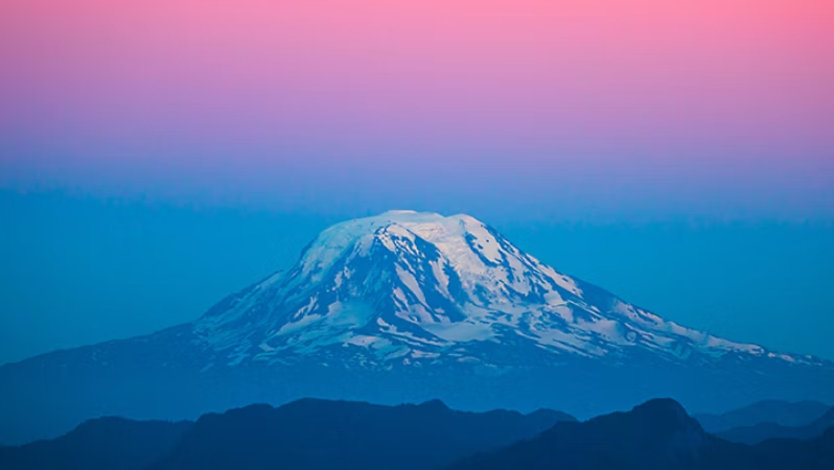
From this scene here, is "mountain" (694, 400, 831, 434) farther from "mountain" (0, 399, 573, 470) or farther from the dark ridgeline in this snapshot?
"mountain" (0, 399, 573, 470)

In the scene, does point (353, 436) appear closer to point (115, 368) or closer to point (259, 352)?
point (259, 352)

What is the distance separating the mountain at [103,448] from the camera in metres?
100

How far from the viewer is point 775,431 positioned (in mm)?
107562

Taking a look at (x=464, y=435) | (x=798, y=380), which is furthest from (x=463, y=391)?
(x=464, y=435)

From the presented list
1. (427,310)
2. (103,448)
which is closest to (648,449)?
(103,448)

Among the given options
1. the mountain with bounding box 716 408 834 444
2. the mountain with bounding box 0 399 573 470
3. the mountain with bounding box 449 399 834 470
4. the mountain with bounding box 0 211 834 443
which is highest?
the mountain with bounding box 0 211 834 443

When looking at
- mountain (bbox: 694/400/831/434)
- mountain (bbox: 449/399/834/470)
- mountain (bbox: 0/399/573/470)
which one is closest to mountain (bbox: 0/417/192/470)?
mountain (bbox: 0/399/573/470)

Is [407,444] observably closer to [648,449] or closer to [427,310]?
[648,449]

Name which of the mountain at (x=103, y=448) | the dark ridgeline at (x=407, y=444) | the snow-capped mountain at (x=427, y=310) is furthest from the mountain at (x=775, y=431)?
the snow-capped mountain at (x=427, y=310)

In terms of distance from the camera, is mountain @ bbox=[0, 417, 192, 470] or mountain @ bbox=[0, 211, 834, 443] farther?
mountain @ bbox=[0, 211, 834, 443]

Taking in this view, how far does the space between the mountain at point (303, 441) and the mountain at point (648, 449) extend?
9.99 meters

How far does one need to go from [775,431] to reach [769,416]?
3352 cm

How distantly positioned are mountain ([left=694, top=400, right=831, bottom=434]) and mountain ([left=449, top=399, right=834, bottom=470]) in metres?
52.5

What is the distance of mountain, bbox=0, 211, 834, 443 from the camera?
170000 mm
